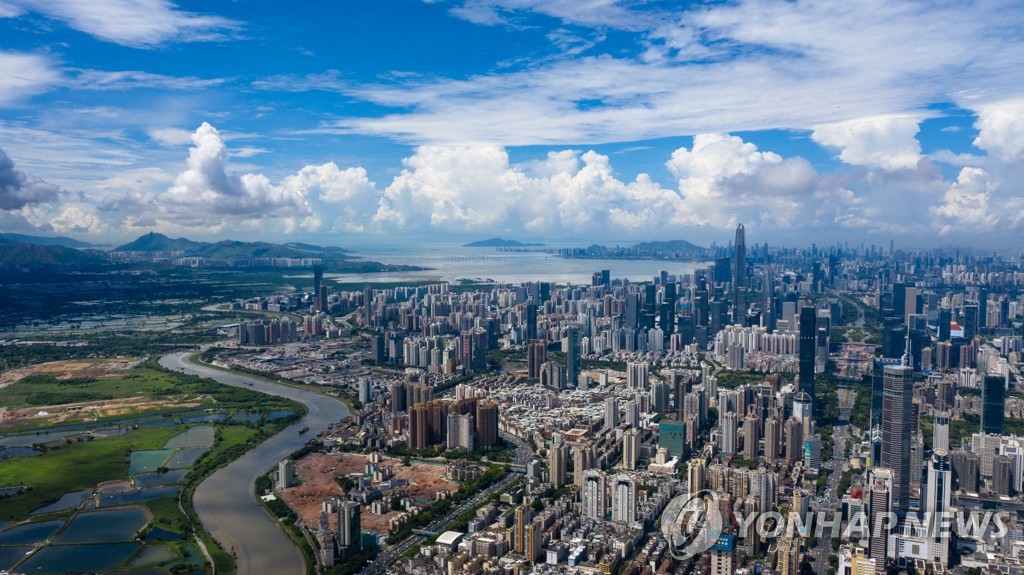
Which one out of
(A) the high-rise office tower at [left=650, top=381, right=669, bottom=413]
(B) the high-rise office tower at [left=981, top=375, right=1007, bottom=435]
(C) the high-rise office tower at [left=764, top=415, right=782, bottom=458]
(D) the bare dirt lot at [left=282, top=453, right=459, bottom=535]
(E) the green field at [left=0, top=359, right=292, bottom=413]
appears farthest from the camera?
(E) the green field at [left=0, top=359, right=292, bottom=413]

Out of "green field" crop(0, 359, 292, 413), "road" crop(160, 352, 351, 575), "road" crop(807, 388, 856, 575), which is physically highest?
"green field" crop(0, 359, 292, 413)

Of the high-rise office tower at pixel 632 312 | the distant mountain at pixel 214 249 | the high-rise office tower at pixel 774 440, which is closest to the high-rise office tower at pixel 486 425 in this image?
the high-rise office tower at pixel 774 440

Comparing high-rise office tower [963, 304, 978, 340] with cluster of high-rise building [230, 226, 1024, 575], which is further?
high-rise office tower [963, 304, 978, 340]

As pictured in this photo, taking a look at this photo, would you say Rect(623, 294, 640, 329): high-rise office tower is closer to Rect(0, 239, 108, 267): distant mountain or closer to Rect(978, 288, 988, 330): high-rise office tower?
Rect(978, 288, 988, 330): high-rise office tower

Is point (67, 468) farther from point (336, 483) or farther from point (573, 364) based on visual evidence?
point (573, 364)

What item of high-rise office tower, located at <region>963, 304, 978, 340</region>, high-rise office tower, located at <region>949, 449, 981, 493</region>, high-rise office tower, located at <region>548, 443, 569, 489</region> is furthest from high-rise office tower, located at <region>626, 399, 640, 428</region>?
high-rise office tower, located at <region>963, 304, 978, 340</region>

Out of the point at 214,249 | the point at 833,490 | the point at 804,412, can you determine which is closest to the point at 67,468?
the point at 833,490

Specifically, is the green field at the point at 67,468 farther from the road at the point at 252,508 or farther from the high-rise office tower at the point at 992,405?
the high-rise office tower at the point at 992,405

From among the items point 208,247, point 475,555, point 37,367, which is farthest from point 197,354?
point 208,247
